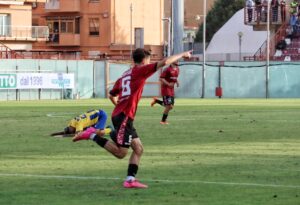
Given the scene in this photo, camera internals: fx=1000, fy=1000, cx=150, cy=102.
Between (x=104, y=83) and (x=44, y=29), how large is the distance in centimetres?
2787

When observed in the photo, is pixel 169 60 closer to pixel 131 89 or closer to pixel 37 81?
pixel 131 89

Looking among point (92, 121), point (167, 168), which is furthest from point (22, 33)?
point (167, 168)

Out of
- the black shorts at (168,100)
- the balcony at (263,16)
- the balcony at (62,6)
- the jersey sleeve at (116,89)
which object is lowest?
the black shorts at (168,100)

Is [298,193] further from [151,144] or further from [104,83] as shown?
[104,83]

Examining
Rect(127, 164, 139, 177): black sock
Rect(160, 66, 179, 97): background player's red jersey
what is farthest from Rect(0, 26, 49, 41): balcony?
Rect(127, 164, 139, 177): black sock

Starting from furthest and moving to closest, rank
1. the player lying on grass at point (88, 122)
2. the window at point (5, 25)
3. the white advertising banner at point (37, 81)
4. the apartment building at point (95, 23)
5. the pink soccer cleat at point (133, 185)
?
1. the apartment building at point (95, 23)
2. the window at point (5, 25)
3. the white advertising banner at point (37, 81)
4. the player lying on grass at point (88, 122)
5. the pink soccer cleat at point (133, 185)

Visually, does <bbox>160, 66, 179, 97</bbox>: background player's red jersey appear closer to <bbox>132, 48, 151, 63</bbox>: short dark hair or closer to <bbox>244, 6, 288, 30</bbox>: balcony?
<bbox>132, 48, 151, 63</bbox>: short dark hair

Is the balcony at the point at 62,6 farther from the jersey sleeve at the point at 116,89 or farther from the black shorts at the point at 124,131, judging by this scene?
the black shorts at the point at 124,131

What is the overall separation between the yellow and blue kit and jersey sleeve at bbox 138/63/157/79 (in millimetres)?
7984

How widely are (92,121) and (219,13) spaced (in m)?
96.4

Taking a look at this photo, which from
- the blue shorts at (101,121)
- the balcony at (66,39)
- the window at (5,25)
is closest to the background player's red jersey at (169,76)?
the blue shorts at (101,121)

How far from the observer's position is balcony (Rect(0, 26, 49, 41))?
8781cm

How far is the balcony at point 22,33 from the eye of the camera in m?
87.8

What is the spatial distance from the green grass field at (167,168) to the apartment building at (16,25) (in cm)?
6068
